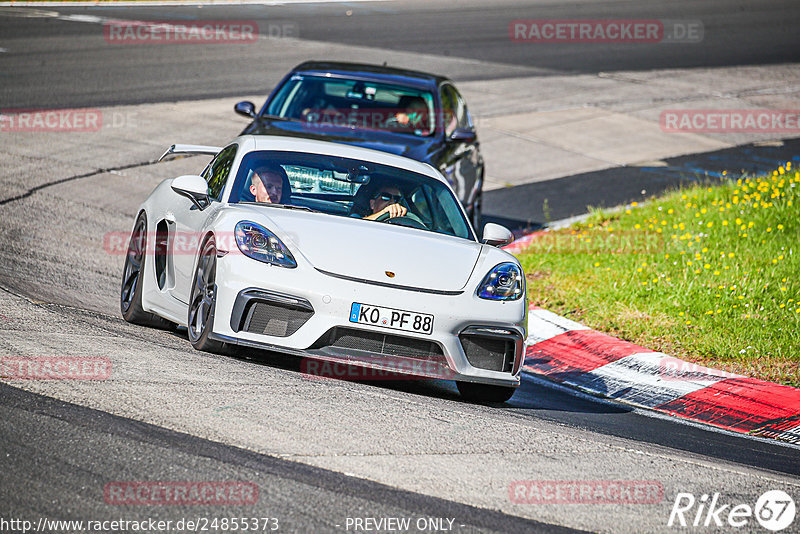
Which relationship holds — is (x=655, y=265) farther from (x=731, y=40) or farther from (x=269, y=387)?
(x=731, y=40)

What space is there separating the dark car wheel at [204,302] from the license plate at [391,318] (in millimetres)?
824

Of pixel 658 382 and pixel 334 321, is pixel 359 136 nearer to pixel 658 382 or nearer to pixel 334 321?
pixel 658 382

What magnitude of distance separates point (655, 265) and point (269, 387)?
236 inches

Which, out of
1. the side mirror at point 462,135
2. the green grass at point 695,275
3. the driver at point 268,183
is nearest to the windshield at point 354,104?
the side mirror at point 462,135

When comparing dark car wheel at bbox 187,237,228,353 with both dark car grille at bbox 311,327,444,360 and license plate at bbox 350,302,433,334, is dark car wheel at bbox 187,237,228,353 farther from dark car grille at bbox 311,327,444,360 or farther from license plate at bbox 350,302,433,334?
license plate at bbox 350,302,433,334

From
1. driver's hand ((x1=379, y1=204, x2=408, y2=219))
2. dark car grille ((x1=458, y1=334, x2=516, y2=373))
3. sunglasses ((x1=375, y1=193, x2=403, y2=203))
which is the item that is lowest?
dark car grille ((x1=458, y1=334, x2=516, y2=373))

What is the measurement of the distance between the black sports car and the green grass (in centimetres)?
129

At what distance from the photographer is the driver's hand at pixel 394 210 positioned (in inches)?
287

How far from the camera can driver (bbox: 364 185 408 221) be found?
23.9 feet

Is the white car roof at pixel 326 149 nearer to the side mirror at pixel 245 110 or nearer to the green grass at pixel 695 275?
the green grass at pixel 695 275

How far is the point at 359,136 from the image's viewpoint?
10695mm

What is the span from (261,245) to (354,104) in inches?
217

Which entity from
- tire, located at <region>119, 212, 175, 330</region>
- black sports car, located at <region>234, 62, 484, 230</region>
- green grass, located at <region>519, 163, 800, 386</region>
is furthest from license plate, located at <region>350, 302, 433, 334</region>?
black sports car, located at <region>234, 62, 484, 230</region>

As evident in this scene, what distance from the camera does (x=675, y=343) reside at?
9.03 meters
